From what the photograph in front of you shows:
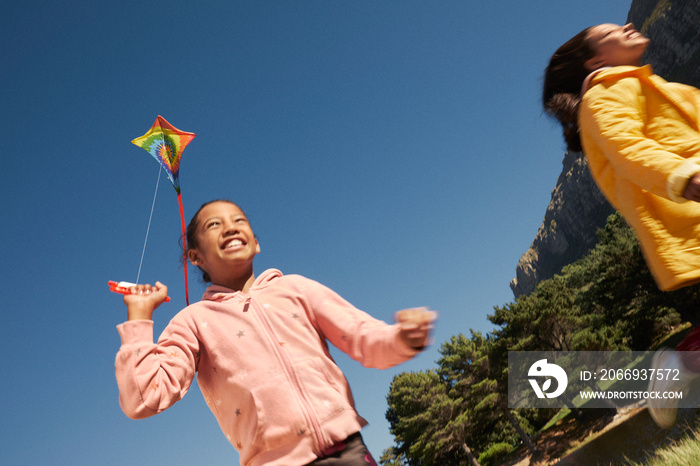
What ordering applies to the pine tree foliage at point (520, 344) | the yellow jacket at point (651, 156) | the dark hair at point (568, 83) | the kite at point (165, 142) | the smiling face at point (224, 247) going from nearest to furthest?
the yellow jacket at point (651, 156) < the smiling face at point (224, 247) < the dark hair at point (568, 83) < the kite at point (165, 142) < the pine tree foliage at point (520, 344)

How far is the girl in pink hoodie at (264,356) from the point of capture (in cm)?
150

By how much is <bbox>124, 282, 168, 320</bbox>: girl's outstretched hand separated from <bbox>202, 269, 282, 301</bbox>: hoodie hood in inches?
10.2

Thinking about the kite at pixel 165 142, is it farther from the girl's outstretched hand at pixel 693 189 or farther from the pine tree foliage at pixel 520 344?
the pine tree foliage at pixel 520 344

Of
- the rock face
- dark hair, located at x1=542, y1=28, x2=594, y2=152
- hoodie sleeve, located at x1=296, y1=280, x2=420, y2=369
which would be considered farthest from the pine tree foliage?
the rock face

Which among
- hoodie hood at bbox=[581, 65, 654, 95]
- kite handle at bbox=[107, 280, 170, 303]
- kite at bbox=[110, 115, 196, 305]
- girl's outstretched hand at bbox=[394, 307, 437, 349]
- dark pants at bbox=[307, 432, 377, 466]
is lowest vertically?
dark pants at bbox=[307, 432, 377, 466]

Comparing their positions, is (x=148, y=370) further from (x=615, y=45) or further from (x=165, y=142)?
(x=165, y=142)

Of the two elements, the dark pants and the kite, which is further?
the kite

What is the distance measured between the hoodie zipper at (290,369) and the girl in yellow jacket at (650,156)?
132cm

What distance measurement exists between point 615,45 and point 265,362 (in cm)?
229

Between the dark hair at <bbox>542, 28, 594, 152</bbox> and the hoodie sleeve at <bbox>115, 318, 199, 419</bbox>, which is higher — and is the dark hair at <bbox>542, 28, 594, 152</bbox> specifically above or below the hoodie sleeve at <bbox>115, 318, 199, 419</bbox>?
above

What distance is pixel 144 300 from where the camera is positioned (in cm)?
163

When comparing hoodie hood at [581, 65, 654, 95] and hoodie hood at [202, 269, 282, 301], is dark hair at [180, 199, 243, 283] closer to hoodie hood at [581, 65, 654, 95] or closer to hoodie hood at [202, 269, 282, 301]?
hoodie hood at [202, 269, 282, 301]

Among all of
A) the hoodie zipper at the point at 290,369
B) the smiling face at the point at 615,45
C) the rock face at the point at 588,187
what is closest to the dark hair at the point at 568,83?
the smiling face at the point at 615,45

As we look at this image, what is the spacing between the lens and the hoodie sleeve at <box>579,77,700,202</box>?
1.53 metres
